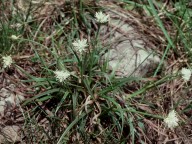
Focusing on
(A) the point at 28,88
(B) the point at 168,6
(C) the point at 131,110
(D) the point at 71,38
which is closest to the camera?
(C) the point at 131,110

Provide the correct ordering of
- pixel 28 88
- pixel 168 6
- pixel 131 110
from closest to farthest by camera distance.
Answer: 1. pixel 131 110
2. pixel 28 88
3. pixel 168 6

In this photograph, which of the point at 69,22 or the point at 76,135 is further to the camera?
the point at 69,22

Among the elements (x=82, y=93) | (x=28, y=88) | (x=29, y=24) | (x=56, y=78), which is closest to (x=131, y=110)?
(x=82, y=93)

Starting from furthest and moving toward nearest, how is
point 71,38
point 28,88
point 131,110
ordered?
point 71,38, point 28,88, point 131,110

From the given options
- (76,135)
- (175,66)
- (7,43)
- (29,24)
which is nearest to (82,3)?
(29,24)

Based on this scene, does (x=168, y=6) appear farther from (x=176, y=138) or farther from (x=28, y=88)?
(x=28, y=88)

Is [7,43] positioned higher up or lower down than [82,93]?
higher up

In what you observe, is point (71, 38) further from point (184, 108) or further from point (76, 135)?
point (184, 108)

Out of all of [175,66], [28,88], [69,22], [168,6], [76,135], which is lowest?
[76,135]

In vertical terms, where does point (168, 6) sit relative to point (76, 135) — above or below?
above
